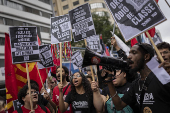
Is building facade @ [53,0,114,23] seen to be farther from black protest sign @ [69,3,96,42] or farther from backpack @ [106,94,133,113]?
backpack @ [106,94,133,113]

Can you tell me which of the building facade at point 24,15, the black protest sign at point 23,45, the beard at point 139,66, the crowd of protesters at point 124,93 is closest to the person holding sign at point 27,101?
the crowd of protesters at point 124,93

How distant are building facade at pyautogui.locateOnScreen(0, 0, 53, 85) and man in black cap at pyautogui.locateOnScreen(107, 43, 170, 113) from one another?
60.3ft

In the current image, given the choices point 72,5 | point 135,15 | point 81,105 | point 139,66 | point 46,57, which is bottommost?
point 81,105

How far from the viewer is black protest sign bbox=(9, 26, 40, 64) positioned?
13.3ft

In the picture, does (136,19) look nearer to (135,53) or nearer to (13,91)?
(135,53)

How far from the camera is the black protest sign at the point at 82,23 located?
4359 mm

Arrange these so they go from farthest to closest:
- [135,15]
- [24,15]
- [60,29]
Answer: [24,15]
[60,29]
[135,15]

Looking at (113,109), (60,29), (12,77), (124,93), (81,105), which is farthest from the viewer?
(12,77)

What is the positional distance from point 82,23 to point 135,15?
2.04 m

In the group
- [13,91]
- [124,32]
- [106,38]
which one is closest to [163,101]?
[124,32]

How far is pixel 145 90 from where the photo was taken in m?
2.23

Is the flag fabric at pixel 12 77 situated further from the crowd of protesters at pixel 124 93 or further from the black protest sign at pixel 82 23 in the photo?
the black protest sign at pixel 82 23

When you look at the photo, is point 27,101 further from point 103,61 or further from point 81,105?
point 103,61

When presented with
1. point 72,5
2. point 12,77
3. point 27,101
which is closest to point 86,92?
point 27,101
